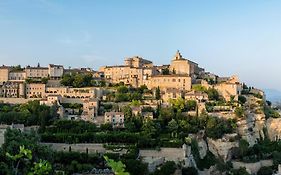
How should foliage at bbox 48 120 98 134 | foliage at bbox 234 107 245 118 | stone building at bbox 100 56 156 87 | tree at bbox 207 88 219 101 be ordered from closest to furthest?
1. foliage at bbox 48 120 98 134
2. foliage at bbox 234 107 245 118
3. tree at bbox 207 88 219 101
4. stone building at bbox 100 56 156 87

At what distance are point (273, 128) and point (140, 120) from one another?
12718 mm

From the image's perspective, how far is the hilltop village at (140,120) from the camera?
26312 mm

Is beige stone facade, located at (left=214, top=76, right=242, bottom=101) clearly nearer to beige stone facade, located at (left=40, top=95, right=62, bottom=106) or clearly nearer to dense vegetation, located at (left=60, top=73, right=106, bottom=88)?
dense vegetation, located at (left=60, top=73, right=106, bottom=88)

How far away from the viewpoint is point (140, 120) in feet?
102

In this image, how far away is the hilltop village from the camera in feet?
86.3

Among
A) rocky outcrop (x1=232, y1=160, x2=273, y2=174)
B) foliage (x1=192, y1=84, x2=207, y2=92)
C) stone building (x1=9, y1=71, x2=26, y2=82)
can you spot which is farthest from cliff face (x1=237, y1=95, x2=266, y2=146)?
stone building (x1=9, y1=71, x2=26, y2=82)

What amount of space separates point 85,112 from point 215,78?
57.3 ft

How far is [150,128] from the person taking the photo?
1171 inches

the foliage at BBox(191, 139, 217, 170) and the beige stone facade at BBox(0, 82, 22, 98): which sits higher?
the beige stone facade at BBox(0, 82, 22, 98)

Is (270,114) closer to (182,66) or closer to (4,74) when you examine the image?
(182,66)

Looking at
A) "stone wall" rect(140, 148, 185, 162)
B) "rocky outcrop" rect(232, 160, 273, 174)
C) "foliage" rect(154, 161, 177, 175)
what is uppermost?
"stone wall" rect(140, 148, 185, 162)

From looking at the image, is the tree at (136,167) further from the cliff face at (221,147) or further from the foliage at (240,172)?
the cliff face at (221,147)

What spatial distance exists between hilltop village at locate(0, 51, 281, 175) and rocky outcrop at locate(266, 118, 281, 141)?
0.27ft

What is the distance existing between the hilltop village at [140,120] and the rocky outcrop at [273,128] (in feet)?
0.27
